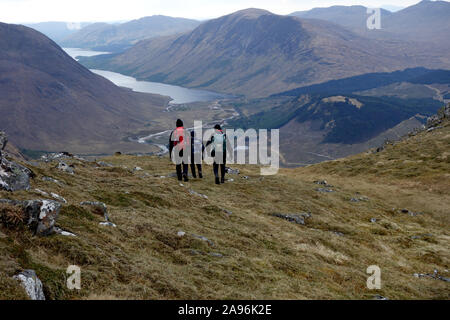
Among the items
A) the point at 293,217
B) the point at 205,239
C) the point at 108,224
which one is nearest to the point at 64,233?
the point at 108,224

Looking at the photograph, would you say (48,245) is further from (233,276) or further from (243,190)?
(243,190)

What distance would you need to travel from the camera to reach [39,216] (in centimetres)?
1225

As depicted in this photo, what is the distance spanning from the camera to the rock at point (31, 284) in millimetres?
9367

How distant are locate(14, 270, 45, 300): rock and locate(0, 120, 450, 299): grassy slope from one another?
0.83 feet

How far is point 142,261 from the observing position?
1289cm

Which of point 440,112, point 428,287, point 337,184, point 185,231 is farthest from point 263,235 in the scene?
point 440,112

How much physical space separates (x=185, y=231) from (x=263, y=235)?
4.71m

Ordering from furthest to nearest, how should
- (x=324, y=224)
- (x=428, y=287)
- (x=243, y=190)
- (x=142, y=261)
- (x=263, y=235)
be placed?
1. (x=243, y=190)
2. (x=324, y=224)
3. (x=263, y=235)
4. (x=428, y=287)
5. (x=142, y=261)

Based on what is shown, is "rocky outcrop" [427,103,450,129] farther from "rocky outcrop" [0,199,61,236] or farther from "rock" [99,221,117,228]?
"rocky outcrop" [0,199,61,236]

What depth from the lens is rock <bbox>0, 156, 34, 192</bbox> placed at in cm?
1627

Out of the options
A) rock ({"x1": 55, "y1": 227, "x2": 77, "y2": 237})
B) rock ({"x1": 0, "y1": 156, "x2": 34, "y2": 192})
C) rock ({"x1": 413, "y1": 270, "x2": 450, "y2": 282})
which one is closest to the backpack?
rock ({"x1": 0, "y1": 156, "x2": 34, "y2": 192})

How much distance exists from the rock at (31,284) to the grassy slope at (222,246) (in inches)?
9.9

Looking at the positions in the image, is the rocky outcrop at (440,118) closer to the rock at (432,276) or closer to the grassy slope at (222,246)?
the grassy slope at (222,246)

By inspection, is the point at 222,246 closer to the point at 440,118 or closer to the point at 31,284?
the point at 31,284
